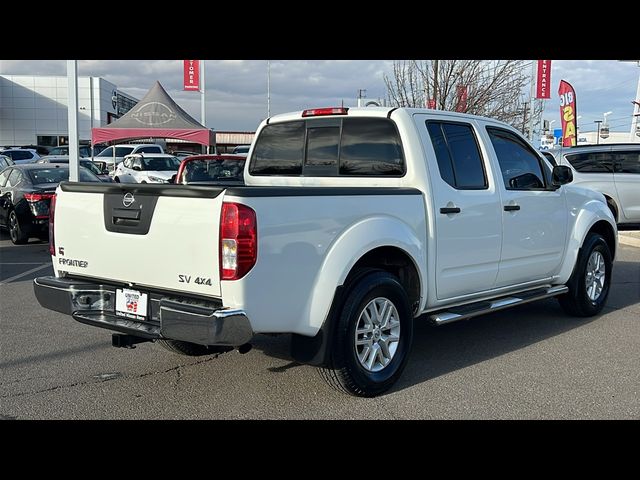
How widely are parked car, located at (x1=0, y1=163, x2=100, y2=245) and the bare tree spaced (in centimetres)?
1031

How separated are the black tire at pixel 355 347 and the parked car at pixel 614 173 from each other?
1001 centimetres

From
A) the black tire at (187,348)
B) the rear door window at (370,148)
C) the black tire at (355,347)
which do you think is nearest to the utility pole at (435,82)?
the rear door window at (370,148)

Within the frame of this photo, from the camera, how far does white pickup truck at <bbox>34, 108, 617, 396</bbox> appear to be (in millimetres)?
3795

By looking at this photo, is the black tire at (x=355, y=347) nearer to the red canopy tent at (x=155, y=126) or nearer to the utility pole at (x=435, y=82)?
the utility pole at (x=435, y=82)

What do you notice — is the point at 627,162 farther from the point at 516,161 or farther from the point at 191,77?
the point at 191,77

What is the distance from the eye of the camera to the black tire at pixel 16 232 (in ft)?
39.3

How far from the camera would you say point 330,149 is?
5504mm

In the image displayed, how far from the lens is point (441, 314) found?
16.8 feet

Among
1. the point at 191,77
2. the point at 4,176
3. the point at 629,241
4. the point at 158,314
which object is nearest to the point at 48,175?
the point at 4,176

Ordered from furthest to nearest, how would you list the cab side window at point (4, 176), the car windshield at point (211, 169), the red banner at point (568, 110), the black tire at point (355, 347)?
1. the red banner at point (568, 110)
2. the car windshield at point (211, 169)
3. the cab side window at point (4, 176)
4. the black tire at point (355, 347)

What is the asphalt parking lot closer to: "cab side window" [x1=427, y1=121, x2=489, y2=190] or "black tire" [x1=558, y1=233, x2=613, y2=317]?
"black tire" [x1=558, y1=233, x2=613, y2=317]
